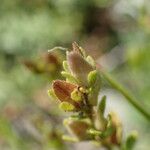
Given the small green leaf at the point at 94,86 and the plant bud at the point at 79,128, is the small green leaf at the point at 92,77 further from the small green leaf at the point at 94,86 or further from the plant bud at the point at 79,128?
the plant bud at the point at 79,128

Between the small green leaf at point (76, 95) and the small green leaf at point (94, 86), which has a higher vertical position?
the small green leaf at point (94, 86)

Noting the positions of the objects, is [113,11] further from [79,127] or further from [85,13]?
[79,127]

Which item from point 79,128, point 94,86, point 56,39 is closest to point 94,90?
point 94,86

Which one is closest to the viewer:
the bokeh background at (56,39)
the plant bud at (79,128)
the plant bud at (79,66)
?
the plant bud at (79,66)

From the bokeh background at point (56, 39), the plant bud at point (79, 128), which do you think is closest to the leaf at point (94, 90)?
the plant bud at point (79, 128)

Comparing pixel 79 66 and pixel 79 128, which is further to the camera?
pixel 79 128

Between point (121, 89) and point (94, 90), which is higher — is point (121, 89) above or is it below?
above

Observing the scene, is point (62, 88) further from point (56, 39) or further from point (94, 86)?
point (56, 39)

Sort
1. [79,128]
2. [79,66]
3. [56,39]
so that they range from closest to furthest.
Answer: [79,66], [79,128], [56,39]

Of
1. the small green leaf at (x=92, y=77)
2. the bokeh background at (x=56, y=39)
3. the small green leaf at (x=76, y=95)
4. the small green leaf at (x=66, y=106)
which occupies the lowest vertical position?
the small green leaf at (x=66, y=106)
